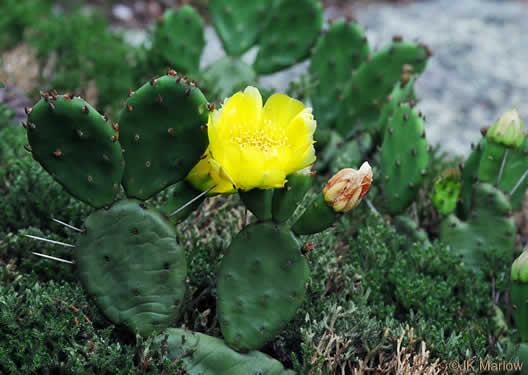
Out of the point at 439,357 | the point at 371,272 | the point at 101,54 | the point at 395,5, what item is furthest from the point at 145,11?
the point at 439,357

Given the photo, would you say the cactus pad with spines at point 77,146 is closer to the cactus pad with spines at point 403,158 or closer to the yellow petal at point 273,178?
the yellow petal at point 273,178

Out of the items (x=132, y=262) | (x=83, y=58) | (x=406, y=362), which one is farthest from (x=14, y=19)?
(x=406, y=362)

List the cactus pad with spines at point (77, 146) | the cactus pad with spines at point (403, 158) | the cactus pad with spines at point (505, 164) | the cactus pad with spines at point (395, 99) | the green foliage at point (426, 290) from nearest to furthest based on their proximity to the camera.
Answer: the cactus pad with spines at point (77, 146), the green foliage at point (426, 290), the cactus pad with spines at point (505, 164), the cactus pad with spines at point (403, 158), the cactus pad with spines at point (395, 99)

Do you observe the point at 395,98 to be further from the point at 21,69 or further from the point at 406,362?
the point at 21,69

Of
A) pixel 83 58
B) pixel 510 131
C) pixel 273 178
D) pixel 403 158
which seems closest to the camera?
pixel 273 178

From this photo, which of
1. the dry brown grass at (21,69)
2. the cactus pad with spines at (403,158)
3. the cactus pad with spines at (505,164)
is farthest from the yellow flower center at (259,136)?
the dry brown grass at (21,69)

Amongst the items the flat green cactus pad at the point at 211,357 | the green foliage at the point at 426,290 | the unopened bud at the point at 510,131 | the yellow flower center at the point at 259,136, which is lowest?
the green foliage at the point at 426,290

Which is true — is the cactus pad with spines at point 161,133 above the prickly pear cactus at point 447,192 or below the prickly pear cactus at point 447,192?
above
